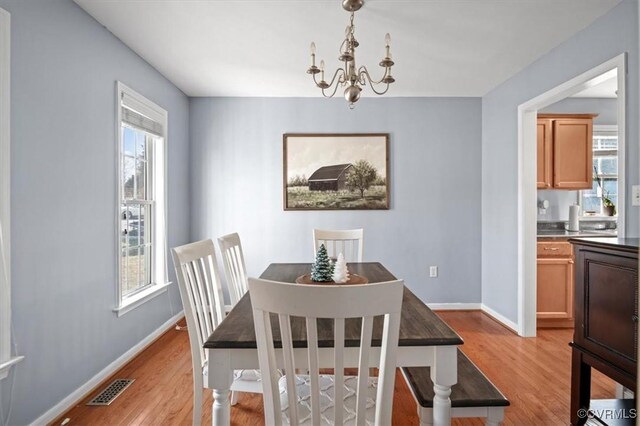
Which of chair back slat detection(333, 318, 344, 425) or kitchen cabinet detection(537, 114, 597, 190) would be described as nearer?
chair back slat detection(333, 318, 344, 425)

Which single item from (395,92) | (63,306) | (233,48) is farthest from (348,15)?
(63,306)

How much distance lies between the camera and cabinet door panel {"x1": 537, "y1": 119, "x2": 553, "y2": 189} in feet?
11.9

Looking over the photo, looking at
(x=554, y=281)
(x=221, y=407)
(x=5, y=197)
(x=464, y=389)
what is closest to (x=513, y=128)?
(x=554, y=281)

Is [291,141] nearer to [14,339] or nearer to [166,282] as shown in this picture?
[166,282]

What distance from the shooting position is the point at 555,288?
11.2ft

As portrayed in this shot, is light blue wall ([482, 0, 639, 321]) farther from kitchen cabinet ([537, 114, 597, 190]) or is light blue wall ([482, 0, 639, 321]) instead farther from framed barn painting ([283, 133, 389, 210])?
framed barn painting ([283, 133, 389, 210])

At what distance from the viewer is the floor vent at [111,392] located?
2.18m

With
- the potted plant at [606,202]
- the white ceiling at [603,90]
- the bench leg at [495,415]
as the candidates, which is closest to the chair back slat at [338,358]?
the bench leg at [495,415]

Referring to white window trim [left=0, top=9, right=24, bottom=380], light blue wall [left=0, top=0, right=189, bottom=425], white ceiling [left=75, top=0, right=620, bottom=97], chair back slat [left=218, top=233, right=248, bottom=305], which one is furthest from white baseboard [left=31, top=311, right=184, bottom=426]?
white ceiling [left=75, top=0, right=620, bottom=97]

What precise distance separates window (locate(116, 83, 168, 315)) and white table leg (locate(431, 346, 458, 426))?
236 centimetres

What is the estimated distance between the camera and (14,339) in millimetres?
1727

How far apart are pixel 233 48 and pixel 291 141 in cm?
136

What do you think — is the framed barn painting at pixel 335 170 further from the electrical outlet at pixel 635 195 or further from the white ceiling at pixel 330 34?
the electrical outlet at pixel 635 195

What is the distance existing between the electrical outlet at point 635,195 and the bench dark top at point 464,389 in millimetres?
1437
